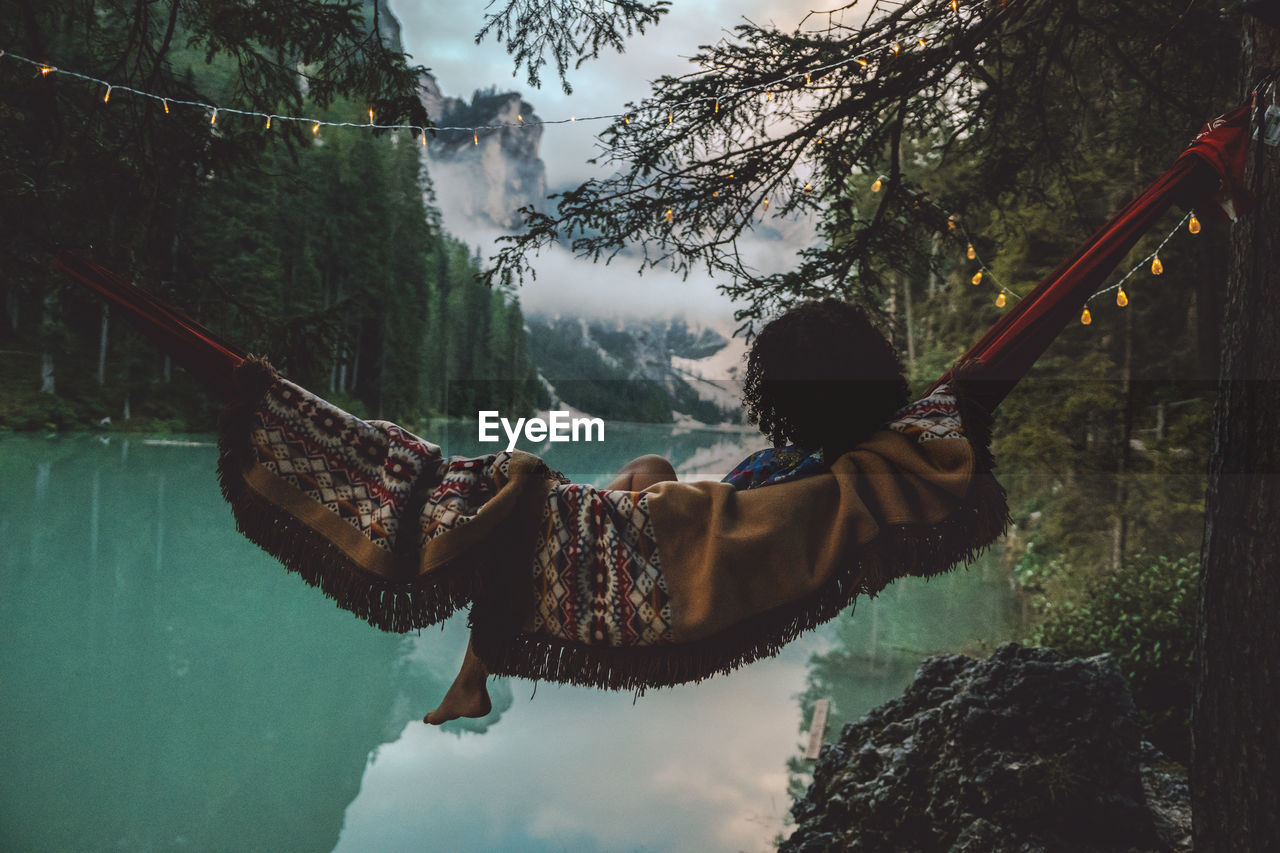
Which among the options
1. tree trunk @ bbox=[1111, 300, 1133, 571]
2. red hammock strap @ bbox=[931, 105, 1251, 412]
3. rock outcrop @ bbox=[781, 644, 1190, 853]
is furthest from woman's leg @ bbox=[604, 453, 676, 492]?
tree trunk @ bbox=[1111, 300, 1133, 571]

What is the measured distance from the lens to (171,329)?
126 centimetres

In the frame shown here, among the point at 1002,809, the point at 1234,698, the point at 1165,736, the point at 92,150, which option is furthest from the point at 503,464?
the point at 1165,736

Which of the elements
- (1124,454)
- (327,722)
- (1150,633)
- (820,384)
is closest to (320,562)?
(820,384)

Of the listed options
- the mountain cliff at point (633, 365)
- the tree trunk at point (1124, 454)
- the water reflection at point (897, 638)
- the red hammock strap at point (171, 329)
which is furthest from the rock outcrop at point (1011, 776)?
the mountain cliff at point (633, 365)

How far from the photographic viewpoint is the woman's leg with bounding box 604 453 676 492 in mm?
1250

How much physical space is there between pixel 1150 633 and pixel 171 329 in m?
4.16

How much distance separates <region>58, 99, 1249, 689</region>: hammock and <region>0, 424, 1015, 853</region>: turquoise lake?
173 cm

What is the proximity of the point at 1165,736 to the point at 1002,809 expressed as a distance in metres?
1.41

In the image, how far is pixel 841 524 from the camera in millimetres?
1020

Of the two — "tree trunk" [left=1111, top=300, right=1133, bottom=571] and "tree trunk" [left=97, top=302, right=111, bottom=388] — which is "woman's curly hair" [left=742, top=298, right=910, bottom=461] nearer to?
"tree trunk" [left=1111, top=300, right=1133, bottom=571]

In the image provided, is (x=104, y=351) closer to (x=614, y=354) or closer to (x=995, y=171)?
(x=995, y=171)

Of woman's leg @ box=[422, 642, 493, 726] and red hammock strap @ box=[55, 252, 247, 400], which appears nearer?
woman's leg @ box=[422, 642, 493, 726]

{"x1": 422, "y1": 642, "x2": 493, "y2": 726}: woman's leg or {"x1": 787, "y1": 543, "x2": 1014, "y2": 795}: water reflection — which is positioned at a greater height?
{"x1": 422, "y1": 642, "x2": 493, "y2": 726}: woman's leg

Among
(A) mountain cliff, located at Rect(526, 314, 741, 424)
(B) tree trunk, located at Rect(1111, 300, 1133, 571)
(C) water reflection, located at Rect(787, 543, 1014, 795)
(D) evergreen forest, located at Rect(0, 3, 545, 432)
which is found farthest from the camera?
(A) mountain cliff, located at Rect(526, 314, 741, 424)
